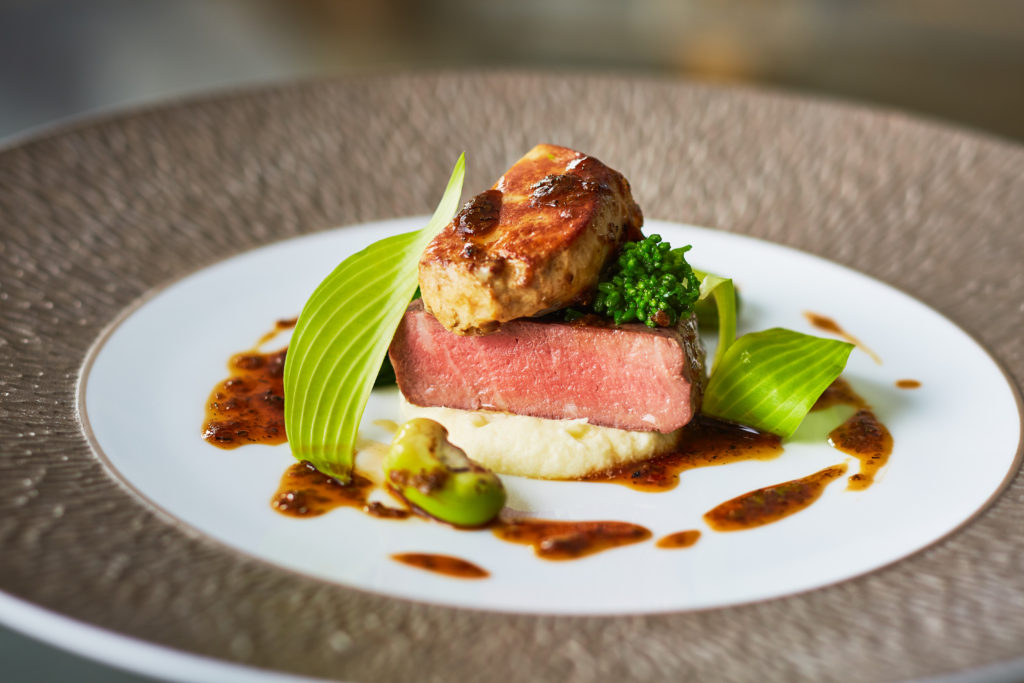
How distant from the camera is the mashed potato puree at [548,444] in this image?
337 cm

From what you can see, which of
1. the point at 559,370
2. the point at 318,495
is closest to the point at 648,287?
the point at 559,370

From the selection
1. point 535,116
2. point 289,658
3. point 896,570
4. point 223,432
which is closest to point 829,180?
point 535,116

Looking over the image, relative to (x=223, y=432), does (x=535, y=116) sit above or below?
above

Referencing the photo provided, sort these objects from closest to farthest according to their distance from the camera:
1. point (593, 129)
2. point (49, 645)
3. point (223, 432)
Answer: point (49, 645)
point (223, 432)
point (593, 129)

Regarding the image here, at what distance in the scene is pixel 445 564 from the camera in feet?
9.33

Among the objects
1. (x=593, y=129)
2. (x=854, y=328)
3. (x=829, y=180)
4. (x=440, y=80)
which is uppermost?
(x=440, y=80)

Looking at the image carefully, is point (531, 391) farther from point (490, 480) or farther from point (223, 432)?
point (223, 432)

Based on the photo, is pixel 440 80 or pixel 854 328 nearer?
pixel 854 328

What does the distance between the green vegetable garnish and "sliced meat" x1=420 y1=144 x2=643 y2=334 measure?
45 centimetres

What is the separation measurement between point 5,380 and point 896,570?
3095mm

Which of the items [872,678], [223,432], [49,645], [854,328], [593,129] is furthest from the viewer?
[593,129]

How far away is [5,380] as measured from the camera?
11.9 feet

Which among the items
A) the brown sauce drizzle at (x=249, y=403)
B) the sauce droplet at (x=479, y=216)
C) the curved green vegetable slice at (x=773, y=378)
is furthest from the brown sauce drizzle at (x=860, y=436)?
the brown sauce drizzle at (x=249, y=403)

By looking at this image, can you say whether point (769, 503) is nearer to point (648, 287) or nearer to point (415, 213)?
point (648, 287)
